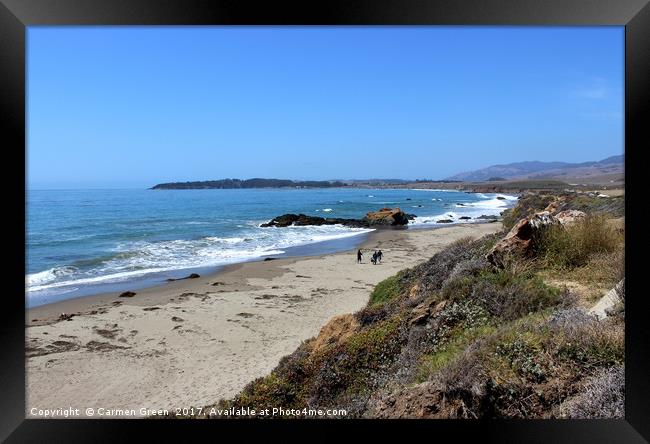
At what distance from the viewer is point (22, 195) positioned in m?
2.72

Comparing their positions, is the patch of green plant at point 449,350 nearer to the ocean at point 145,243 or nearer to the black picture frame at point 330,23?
the black picture frame at point 330,23

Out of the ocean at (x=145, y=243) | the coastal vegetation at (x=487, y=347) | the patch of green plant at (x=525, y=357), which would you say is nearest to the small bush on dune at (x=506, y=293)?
the coastal vegetation at (x=487, y=347)

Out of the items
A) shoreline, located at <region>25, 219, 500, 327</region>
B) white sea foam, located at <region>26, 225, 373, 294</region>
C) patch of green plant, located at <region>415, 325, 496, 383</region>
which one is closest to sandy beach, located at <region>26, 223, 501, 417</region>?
shoreline, located at <region>25, 219, 500, 327</region>

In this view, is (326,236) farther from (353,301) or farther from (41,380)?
(41,380)

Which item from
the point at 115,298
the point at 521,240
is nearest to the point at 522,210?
the point at 521,240

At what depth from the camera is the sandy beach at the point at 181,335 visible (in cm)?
546

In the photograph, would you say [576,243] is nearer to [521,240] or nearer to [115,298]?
[521,240]

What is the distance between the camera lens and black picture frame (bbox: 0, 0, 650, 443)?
2.51 m

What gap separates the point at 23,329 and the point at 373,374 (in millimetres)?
2637

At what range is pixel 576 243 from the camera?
4367 mm

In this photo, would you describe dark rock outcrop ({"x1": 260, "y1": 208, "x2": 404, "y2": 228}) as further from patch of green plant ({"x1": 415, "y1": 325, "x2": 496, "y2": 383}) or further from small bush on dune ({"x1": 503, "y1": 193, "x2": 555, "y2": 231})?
patch of green plant ({"x1": 415, "y1": 325, "x2": 496, "y2": 383})

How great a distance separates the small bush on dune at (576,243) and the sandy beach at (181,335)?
151 inches

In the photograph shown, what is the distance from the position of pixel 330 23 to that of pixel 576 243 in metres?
3.42

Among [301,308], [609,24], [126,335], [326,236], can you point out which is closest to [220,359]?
[126,335]
